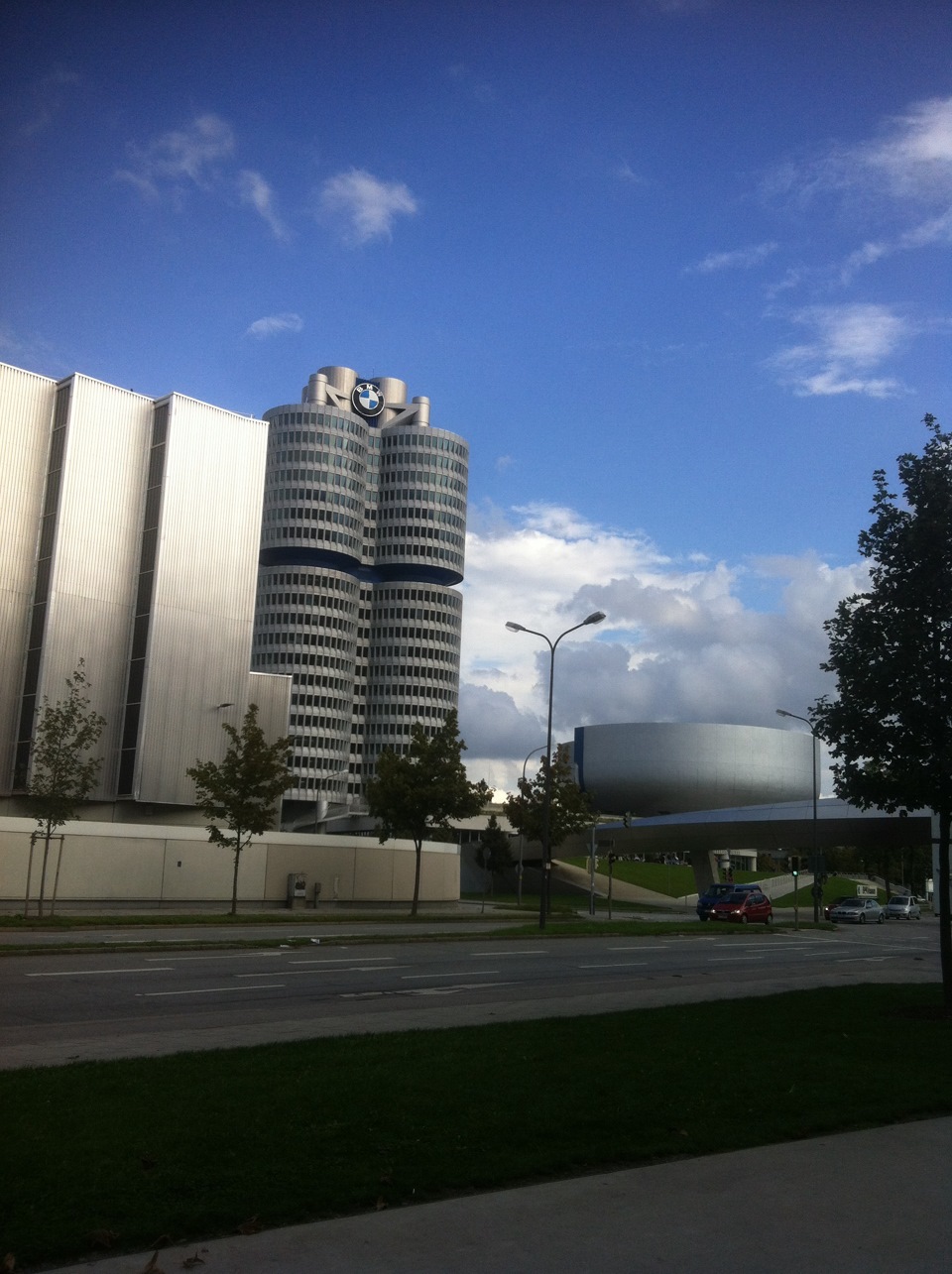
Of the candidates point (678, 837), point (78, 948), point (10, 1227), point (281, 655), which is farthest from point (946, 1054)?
point (281, 655)

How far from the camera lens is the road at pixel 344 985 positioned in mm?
12133

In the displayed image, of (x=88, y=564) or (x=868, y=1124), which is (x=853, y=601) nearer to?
(x=868, y=1124)

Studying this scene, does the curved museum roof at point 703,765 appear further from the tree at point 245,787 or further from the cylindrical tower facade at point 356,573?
the tree at point 245,787

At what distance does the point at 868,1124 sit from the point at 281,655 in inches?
6686

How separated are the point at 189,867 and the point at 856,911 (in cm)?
3587

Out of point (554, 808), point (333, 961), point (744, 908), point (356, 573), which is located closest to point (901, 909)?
point (744, 908)

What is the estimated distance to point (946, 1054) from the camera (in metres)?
11.2

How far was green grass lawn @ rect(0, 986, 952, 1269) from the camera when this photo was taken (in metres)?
5.60

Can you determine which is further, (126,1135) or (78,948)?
(78,948)

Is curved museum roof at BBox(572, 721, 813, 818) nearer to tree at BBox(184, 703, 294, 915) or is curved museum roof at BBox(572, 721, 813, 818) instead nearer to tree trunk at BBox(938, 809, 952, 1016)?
tree at BBox(184, 703, 294, 915)

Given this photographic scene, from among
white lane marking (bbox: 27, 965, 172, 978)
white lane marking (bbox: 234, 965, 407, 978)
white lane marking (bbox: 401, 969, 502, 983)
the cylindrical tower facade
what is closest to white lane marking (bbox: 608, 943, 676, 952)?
white lane marking (bbox: 401, 969, 502, 983)

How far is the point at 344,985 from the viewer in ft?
57.7

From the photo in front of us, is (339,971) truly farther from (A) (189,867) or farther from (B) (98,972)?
(A) (189,867)

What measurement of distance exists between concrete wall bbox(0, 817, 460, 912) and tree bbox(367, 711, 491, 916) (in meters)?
8.59
